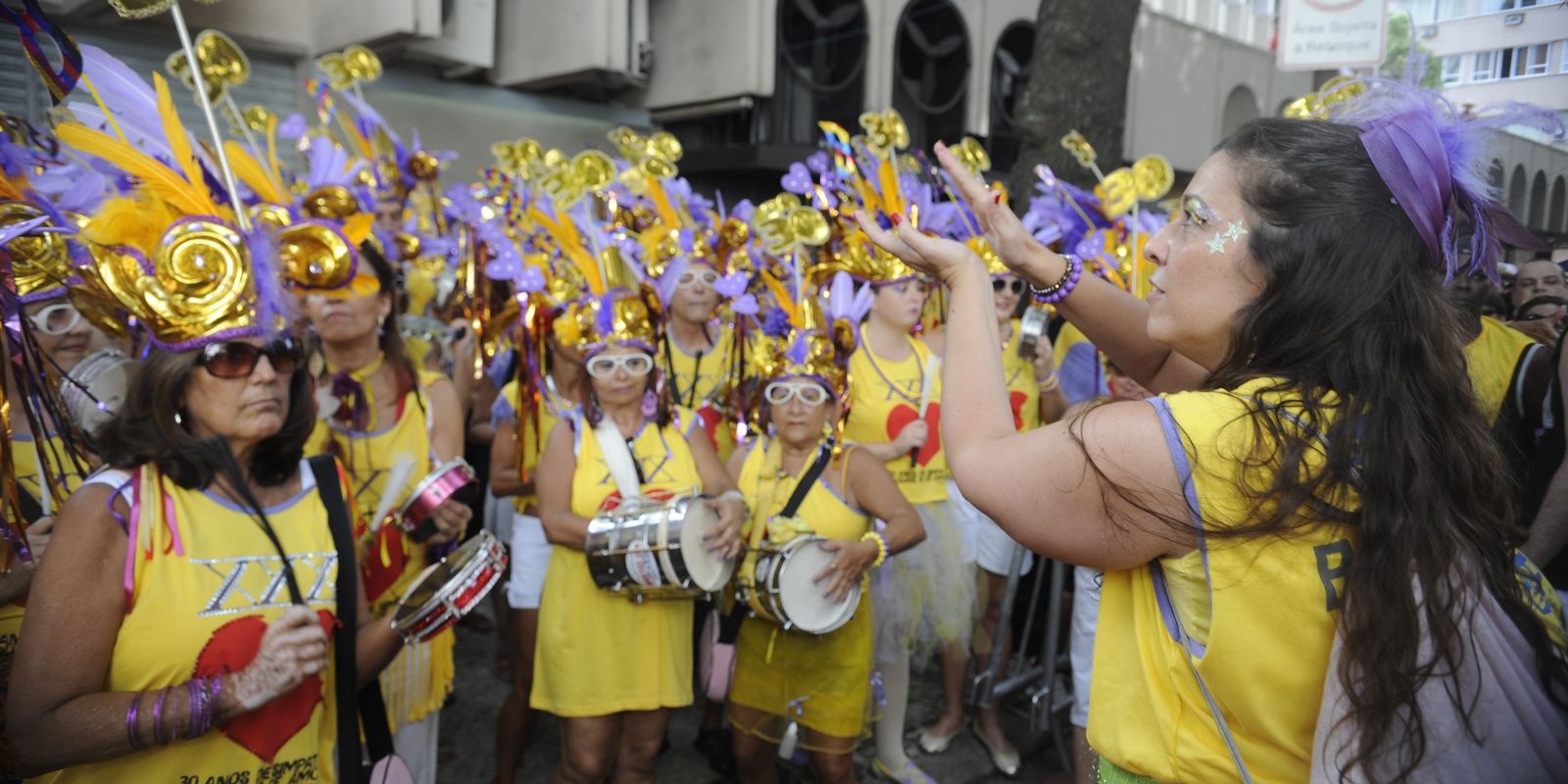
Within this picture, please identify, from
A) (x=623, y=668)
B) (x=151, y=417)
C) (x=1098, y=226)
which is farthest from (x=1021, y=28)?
(x=151, y=417)

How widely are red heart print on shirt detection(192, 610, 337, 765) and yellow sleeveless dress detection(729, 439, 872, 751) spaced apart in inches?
69.9

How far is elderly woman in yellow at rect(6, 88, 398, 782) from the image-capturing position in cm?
208

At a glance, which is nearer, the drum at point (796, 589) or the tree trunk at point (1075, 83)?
the drum at point (796, 589)

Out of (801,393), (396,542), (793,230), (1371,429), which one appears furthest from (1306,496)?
(793,230)

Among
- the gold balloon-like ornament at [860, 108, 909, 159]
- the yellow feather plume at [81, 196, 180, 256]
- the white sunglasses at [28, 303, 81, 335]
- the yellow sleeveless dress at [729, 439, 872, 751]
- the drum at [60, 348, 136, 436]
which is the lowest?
the yellow sleeveless dress at [729, 439, 872, 751]

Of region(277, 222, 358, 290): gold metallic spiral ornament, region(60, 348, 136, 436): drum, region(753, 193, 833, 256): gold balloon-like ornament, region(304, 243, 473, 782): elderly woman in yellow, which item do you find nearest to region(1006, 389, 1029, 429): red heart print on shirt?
region(753, 193, 833, 256): gold balloon-like ornament

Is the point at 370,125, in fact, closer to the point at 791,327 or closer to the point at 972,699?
the point at 791,327

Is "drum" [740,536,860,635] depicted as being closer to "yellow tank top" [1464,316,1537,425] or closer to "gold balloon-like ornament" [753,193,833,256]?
"gold balloon-like ornament" [753,193,833,256]

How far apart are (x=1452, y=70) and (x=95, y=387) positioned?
4569mm

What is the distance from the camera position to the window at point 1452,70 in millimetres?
3199

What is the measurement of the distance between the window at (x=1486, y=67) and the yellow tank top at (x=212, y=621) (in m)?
3.71

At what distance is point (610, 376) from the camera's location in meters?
3.90

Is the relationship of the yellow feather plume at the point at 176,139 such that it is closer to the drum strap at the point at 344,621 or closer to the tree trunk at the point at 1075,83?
the drum strap at the point at 344,621

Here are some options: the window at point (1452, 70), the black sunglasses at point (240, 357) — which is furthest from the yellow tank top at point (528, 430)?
the window at point (1452, 70)
